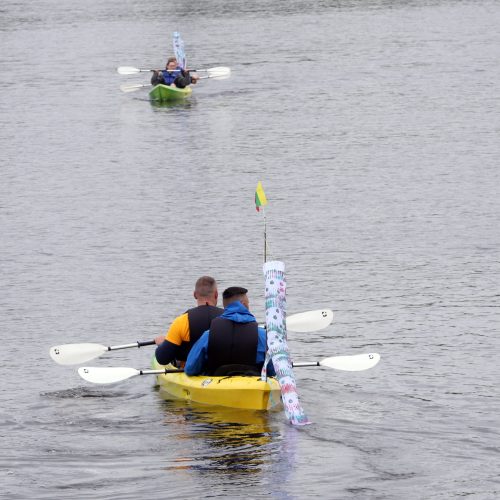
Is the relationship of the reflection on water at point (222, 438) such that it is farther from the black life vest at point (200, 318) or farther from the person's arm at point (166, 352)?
the black life vest at point (200, 318)

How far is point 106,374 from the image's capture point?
660 inches

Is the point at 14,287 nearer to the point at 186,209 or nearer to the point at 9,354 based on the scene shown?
the point at 9,354

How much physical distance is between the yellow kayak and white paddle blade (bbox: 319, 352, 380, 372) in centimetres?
128

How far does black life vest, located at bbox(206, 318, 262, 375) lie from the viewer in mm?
15547

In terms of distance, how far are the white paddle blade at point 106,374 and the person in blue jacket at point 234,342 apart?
3.70 ft

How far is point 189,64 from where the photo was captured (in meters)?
54.3

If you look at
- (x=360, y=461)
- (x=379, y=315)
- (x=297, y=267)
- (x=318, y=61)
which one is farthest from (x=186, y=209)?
(x=318, y=61)

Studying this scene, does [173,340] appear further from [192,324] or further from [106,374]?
[106,374]

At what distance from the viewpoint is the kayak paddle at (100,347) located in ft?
57.7

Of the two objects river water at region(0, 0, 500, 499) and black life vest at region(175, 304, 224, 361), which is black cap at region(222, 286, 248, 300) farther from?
river water at region(0, 0, 500, 499)

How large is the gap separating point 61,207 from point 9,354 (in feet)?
36.2

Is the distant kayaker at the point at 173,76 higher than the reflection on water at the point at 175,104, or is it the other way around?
the distant kayaker at the point at 173,76

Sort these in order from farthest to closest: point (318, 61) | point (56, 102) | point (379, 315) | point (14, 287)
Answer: point (318, 61), point (56, 102), point (14, 287), point (379, 315)

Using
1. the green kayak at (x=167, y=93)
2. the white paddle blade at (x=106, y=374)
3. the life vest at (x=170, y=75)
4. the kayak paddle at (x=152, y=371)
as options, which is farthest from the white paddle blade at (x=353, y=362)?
the life vest at (x=170, y=75)
